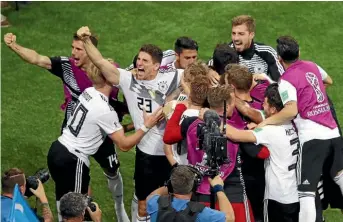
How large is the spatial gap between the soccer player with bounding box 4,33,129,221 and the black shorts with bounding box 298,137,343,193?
2.18 m

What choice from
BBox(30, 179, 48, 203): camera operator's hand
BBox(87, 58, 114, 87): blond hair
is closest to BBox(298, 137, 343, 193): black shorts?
BBox(87, 58, 114, 87): blond hair

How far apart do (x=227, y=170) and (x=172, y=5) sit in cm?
779

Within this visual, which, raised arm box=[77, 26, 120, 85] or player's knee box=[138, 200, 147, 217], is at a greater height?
raised arm box=[77, 26, 120, 85]

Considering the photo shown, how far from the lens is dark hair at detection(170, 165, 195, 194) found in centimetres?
565

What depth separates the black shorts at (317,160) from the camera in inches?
264

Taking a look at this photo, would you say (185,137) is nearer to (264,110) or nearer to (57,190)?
(264,110)

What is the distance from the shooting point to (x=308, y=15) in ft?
43.2

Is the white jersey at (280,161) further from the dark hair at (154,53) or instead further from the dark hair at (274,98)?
the dark hair at (154,53)

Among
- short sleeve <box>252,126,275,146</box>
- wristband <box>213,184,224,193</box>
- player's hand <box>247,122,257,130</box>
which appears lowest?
wristband <box>213,184,224,193</box>

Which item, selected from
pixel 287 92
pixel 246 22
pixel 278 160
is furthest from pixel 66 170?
pixel 246 22

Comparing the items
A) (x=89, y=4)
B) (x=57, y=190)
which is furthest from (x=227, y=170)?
(x=89, y=4)

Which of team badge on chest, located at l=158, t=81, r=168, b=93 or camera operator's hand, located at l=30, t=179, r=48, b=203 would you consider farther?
team badge on chest, located at l=158, t=81, r=168, b=93

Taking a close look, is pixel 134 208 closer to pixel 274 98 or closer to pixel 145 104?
pixel 145 104

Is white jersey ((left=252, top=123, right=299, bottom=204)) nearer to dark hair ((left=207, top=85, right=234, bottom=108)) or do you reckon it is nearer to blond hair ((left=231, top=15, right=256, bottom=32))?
dark hair ((left=207, top=85, right=234, bottom=108))
